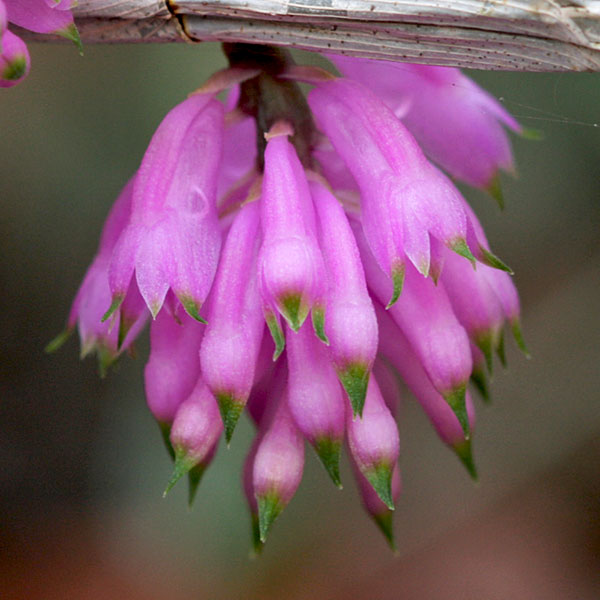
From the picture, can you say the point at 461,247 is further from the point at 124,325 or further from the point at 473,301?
the point at 124,325

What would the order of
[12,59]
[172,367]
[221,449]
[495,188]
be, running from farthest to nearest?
[221,449] < [495,188] < [172,367] < [12,59]

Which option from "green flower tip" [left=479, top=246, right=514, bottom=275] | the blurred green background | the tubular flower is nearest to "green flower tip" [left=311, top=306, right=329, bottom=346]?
the tubular flower

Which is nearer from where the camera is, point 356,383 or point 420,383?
point 356,383

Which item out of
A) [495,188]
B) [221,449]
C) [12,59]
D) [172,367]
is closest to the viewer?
[12,59]

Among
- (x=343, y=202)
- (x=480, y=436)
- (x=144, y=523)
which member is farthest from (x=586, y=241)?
(x=343, y=202)

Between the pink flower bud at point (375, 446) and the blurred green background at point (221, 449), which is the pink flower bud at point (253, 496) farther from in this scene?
the blurred green background at point (221, 449)

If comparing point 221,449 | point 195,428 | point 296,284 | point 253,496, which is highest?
point 296,284

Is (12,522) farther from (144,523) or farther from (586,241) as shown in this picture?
(586,241)

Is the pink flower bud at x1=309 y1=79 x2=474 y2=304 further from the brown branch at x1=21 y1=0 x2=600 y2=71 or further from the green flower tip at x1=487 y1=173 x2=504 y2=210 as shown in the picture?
the green flower tip at x1=487 y1=173 x2=504 y2=210

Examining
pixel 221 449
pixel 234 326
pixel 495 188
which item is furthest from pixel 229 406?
pixel 221 449

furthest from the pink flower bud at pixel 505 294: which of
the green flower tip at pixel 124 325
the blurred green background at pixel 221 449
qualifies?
the blurred green background at pixel 221 449
